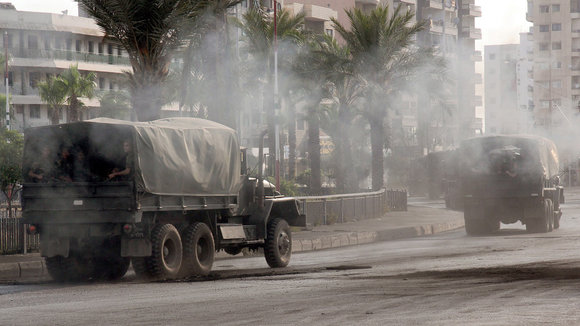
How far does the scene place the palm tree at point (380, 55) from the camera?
4225cm

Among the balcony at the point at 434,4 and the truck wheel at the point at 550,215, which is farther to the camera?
the balcony at the point at 434,4

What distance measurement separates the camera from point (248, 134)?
81625 millimetres

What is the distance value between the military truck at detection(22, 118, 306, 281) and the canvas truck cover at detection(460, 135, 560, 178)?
38.1 ft

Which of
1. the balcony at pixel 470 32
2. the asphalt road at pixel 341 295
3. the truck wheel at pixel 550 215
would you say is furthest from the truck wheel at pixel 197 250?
the balcony at pixel 470 32

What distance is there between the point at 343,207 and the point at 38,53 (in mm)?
40817

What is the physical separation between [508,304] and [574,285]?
82.9 inches

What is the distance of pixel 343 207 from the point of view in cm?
3238

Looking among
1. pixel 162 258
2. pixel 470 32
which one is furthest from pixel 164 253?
pixel 470 32

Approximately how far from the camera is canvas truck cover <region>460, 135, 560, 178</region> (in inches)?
1076

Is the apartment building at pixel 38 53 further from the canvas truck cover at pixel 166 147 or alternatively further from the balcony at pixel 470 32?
the balcony at pixel 470 32

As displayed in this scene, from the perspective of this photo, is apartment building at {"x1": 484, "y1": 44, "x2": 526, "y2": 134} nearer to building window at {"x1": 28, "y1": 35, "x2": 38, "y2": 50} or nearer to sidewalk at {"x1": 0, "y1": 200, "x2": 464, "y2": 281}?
sidewalk at {"x1": 0, "y1": 200, "x2": 464, "y2": 281}

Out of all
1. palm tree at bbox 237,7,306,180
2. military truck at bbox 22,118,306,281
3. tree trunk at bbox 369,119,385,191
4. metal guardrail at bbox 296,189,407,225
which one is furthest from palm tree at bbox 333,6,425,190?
military truck at bbox 22,118,306,281

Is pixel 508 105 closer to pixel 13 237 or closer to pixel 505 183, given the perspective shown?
pixel 505 183

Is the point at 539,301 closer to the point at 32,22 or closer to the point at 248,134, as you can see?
the point at 32,22
